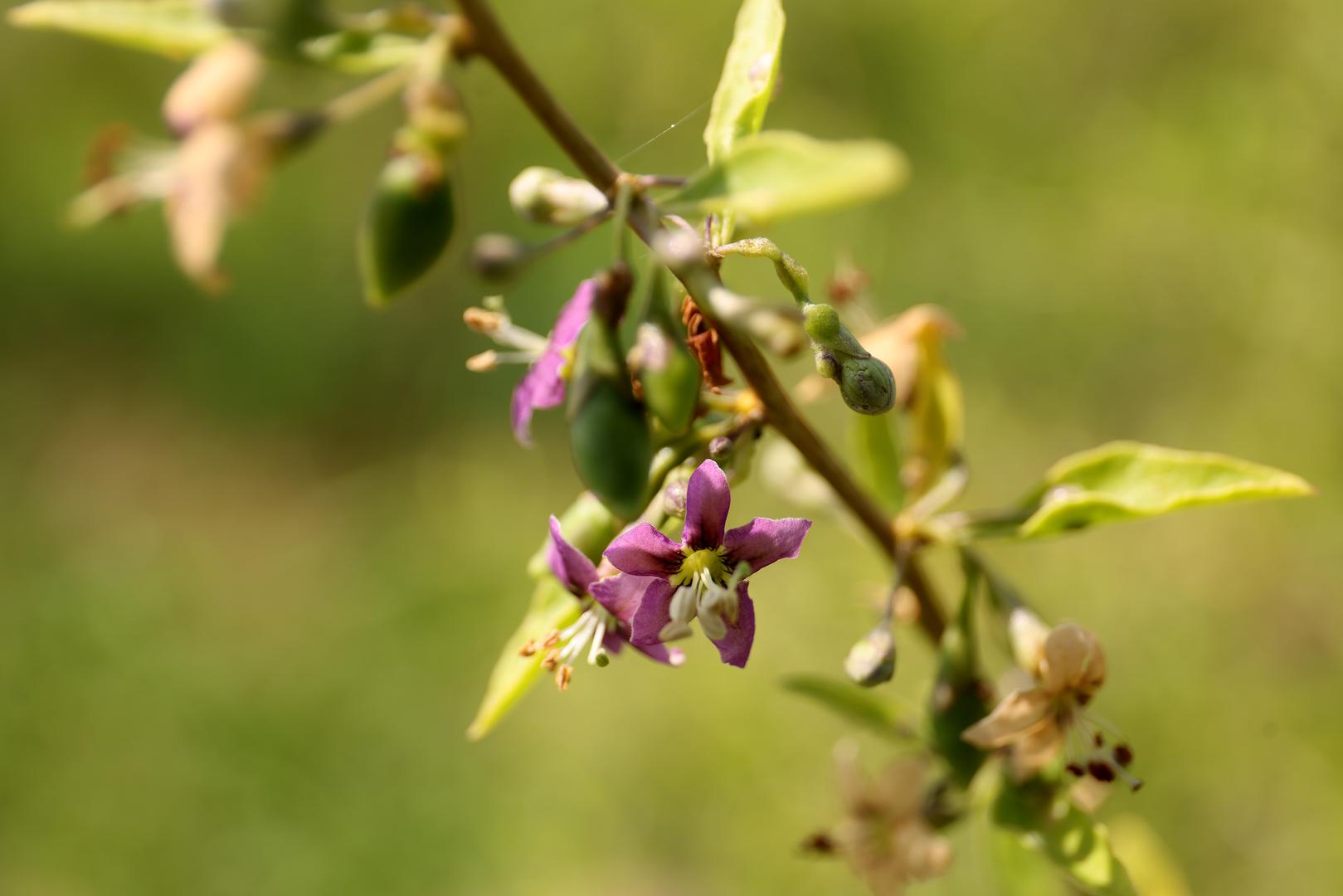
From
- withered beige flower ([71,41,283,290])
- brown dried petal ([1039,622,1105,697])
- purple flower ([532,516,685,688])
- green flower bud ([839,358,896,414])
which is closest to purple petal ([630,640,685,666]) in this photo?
purple flower ([532,516,685,688])

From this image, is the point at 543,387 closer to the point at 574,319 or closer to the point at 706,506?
the point at 574,319

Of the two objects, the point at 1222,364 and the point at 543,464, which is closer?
the point at 1222,364

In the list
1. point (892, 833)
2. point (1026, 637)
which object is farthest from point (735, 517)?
point (1026, 637)

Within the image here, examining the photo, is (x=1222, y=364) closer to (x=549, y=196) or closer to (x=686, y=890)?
(x=686, y=890)

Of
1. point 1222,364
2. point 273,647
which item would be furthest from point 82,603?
point 1222,364

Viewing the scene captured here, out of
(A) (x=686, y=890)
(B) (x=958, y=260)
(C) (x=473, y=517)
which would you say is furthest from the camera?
(C) (x=473, y=517)

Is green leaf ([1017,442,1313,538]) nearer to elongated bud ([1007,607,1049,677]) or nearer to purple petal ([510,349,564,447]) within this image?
elongated bud ([1007,607,1049,677])

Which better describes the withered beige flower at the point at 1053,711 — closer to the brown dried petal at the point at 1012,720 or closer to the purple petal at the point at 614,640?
the brown dried petal at the point at 1012,720

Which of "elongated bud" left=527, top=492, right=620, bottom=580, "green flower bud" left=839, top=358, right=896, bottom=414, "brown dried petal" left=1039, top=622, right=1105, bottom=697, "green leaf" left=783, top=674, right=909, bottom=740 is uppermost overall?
"green flower bud" left=839, top=358, right=896, bottom=414
